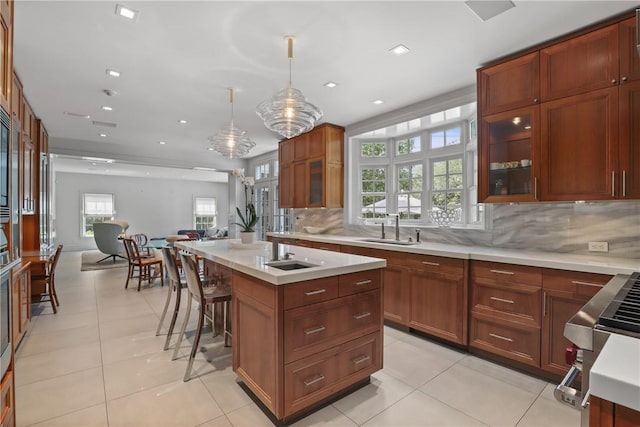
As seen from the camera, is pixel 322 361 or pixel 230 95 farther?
pixel 230 95

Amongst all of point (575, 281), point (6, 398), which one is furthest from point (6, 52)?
point (575, 281)

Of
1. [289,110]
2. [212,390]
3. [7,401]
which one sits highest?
[289,110]

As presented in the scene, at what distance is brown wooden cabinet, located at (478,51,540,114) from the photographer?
2.66 metres

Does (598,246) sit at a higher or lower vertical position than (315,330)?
higher

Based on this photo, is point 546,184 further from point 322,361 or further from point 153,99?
point 153,99

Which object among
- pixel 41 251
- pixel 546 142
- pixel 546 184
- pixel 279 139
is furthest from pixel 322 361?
pixel 279 139

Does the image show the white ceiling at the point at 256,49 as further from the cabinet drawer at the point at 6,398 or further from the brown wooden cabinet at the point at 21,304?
the cabinet drawer at the point at 6,398

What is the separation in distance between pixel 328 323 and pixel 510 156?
2.26 metres

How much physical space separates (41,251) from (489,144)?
5.50 meters

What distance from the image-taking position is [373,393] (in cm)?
222

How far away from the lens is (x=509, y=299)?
2561mm

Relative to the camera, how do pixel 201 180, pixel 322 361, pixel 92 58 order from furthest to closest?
1. pixel 201 180
2. pixel 92 58
3. pixel 322 361

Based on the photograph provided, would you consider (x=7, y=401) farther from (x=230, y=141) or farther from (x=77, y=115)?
(x=77, y=115)

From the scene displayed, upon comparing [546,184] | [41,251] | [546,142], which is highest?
[546,142]
